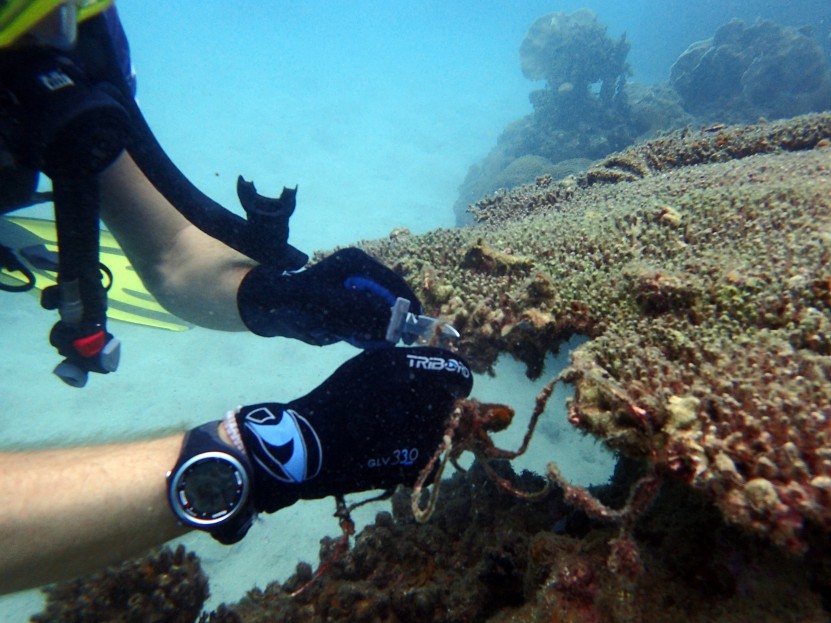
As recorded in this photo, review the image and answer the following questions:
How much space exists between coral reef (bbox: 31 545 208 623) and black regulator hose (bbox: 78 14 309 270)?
277cm

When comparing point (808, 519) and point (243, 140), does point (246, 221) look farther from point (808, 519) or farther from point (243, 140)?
point (243, 140)

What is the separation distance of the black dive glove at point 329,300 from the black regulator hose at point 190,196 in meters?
0.21

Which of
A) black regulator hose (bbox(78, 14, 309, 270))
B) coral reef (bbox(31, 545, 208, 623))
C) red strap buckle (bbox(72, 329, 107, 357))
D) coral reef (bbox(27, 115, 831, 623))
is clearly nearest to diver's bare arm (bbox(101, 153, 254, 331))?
black regulator hose (bbox(78, 14, 309, 270))

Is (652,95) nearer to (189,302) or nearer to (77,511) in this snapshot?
(189,302)

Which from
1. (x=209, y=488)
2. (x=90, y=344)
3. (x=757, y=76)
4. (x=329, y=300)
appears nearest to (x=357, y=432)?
(x=209, y=488)

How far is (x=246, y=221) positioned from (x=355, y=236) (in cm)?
2051

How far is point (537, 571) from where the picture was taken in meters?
2.02

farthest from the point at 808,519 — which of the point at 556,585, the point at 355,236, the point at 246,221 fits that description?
the point at 355,236

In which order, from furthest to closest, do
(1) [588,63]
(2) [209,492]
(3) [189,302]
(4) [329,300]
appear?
(1) [588,63] < (3) [189,302] < (4) [329,300] < (2) [209,492]

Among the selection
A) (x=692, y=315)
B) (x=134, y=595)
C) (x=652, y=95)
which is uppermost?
(x=652, y=95)

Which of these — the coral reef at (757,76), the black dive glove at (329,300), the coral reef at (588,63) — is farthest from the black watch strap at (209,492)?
the coral reef at (588,63)

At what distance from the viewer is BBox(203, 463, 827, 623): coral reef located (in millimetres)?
1513

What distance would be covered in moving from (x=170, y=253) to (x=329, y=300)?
1.59 m

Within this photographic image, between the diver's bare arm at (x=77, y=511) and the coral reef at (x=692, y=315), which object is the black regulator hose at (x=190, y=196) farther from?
the diver's bare arm at (x=77, y=511)
